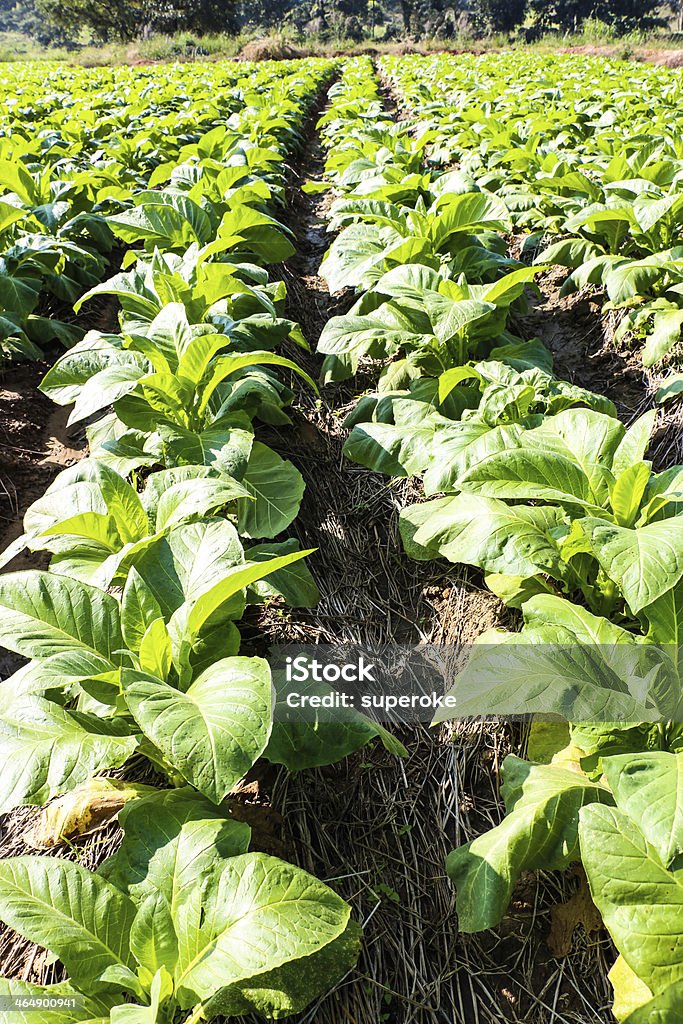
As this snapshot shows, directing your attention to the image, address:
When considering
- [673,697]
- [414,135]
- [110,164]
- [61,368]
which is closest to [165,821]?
[673,697]

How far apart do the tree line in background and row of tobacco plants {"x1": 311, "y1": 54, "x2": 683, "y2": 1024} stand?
3931cm

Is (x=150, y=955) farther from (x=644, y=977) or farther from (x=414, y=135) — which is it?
(x=414, y=135)

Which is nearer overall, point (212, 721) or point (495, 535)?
point (212, 721)

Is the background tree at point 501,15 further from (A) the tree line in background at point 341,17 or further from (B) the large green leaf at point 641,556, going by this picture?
(B) the large green leaf at point 641,556

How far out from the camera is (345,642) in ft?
7.41

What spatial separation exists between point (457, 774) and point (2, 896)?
1.12m

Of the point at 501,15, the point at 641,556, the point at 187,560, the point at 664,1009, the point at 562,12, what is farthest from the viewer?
the point at 562,12

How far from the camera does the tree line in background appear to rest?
134 feet

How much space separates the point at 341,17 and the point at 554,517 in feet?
223

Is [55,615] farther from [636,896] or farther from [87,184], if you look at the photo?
[87,184]

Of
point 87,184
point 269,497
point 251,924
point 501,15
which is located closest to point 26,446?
point 269,497

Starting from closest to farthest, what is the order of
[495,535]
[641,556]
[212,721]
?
[212,721], [641,556], [495,535]

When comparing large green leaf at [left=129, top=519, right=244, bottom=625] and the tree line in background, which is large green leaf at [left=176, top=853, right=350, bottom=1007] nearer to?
large green leaf at [left=129, top=519, right=244, bottom=625]

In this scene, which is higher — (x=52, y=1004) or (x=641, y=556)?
(x=641, y=556)
